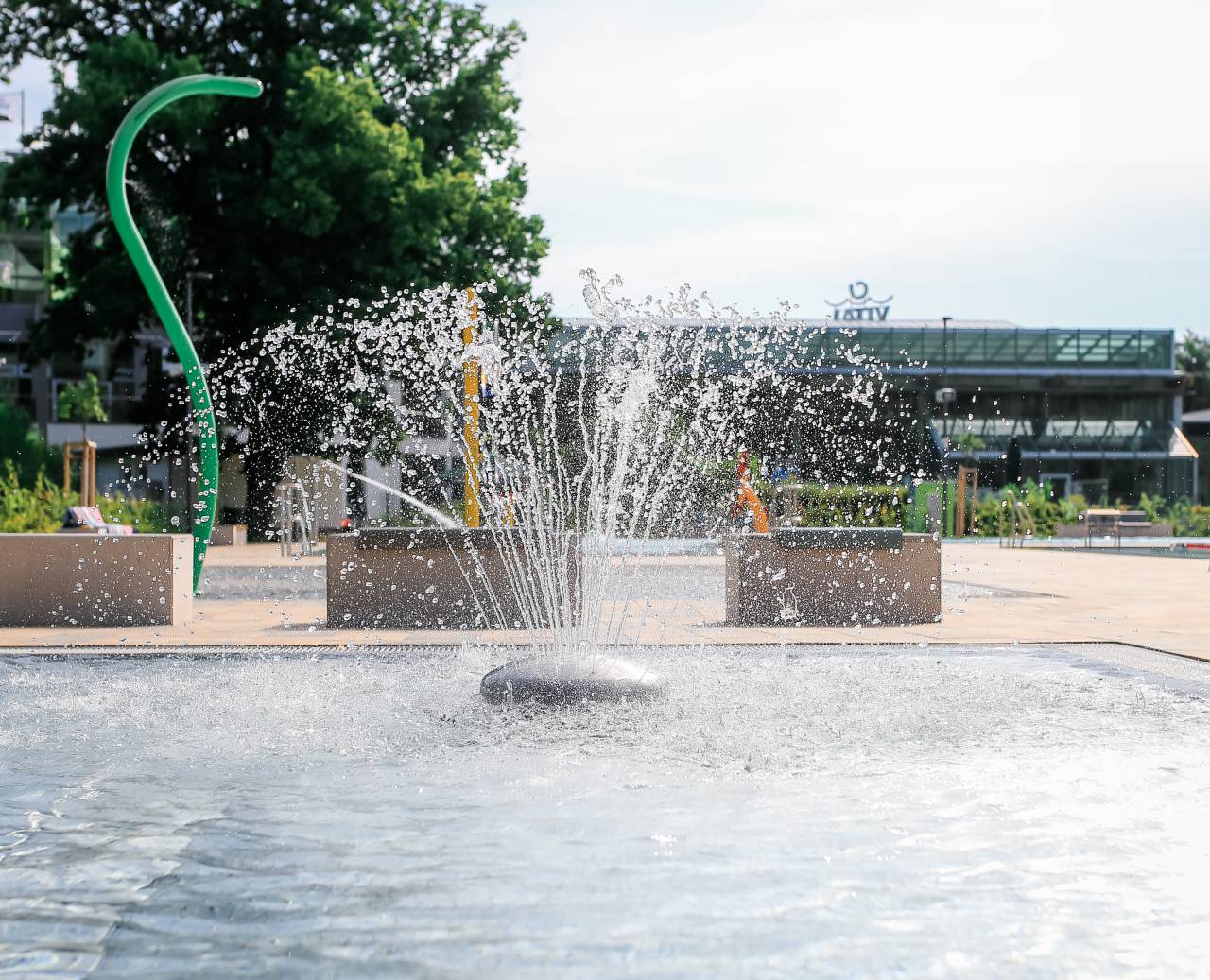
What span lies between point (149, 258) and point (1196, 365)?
94639 mm

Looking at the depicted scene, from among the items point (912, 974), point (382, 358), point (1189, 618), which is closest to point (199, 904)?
point (912, 974)

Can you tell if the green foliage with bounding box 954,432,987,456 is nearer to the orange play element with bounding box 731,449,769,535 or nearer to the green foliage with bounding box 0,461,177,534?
the orange play element with bounding box 731,449,769,535

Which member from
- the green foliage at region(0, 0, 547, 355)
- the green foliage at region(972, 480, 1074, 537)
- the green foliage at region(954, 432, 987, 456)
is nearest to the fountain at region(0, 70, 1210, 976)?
the green foliage at region(0, 0, 547, 355)

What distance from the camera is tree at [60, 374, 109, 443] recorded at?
64812 mm

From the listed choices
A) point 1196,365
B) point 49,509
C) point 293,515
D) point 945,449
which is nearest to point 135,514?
point 49,509

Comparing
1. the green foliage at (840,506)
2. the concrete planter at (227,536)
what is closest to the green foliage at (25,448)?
the concrete planter at (227,536)

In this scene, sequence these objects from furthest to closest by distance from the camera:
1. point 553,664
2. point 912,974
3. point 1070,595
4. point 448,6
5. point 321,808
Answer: point 448,6, point 1070,595, point 553,664, point 321,808, point 912,974

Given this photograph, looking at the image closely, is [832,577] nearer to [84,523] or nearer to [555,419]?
[84,523]

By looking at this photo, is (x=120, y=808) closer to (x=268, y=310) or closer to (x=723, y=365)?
(x=268, y=310)

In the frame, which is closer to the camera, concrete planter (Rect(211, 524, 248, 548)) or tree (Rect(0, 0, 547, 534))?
tree (Rect(0, 0, 547, 534))

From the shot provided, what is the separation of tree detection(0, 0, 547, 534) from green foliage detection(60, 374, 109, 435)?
110 ft

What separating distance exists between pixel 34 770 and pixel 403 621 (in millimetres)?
5770

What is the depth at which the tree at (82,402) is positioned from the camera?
6481 cm

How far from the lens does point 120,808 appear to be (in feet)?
16.0
